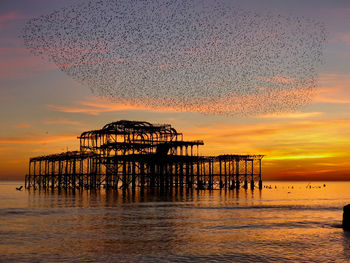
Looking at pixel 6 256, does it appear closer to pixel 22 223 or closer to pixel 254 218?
pixel 22 223

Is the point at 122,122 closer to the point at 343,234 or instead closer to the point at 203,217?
the point at 203,217

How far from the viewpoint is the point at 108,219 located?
4022cm

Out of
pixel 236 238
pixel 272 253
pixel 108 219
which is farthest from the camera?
pixel 108 219

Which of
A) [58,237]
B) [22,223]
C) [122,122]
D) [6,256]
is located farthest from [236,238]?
[122,122]

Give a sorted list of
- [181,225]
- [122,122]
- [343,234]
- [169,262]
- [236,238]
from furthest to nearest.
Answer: [122,122], [181,225], [343,234], [236,238], [169,262]

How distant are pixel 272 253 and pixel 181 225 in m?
12.8

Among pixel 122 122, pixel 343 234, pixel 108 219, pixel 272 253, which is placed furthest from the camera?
pixel 122 122

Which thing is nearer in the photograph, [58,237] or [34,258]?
[34,258]

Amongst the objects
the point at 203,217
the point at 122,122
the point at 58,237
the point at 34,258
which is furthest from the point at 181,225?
the point at 122,122

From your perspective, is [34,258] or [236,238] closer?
[34,258]

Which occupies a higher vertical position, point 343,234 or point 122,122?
point 122,122

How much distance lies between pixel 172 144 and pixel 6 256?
83.1 metres

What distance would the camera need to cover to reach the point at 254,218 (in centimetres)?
4209

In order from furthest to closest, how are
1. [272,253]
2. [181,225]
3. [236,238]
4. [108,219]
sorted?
[108,219], [181,225], [236,238], [272,253]
